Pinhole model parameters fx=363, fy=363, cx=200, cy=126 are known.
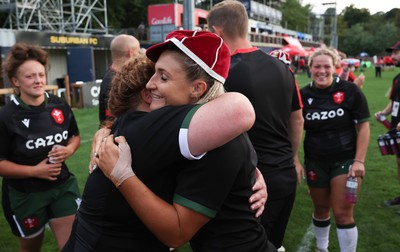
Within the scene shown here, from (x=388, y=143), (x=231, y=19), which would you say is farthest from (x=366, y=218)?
(x=231, y=19)

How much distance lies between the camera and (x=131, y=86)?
1.65m

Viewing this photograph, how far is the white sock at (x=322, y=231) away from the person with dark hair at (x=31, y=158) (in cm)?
244

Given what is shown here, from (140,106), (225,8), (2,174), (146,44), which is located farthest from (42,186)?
(146,44)

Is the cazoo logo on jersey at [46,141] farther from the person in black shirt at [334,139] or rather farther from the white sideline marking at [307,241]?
the white sideline marking at [307,241]

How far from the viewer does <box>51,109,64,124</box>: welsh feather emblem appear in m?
3.18

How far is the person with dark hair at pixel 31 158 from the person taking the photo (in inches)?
115

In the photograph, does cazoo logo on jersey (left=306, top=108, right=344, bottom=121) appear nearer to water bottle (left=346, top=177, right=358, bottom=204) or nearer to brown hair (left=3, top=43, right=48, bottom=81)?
water bottle (left=346, top=177, right=358, bottom=204)

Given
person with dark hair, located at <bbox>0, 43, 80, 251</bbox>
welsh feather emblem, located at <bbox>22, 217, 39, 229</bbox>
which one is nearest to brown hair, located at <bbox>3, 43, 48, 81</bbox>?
person with dark hair, located at <bbox>0, 43, 80, 251</bbox>

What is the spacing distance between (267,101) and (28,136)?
1.93m

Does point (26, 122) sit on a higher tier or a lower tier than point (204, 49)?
lower

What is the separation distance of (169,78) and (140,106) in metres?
0.25

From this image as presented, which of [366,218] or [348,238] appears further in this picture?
[366,218]

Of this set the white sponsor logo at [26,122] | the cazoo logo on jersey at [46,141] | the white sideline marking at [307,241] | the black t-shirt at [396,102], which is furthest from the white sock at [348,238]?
A: the white sponsor logo at [26,122]

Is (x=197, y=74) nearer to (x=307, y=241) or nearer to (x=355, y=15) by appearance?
(x=307, y=241)
